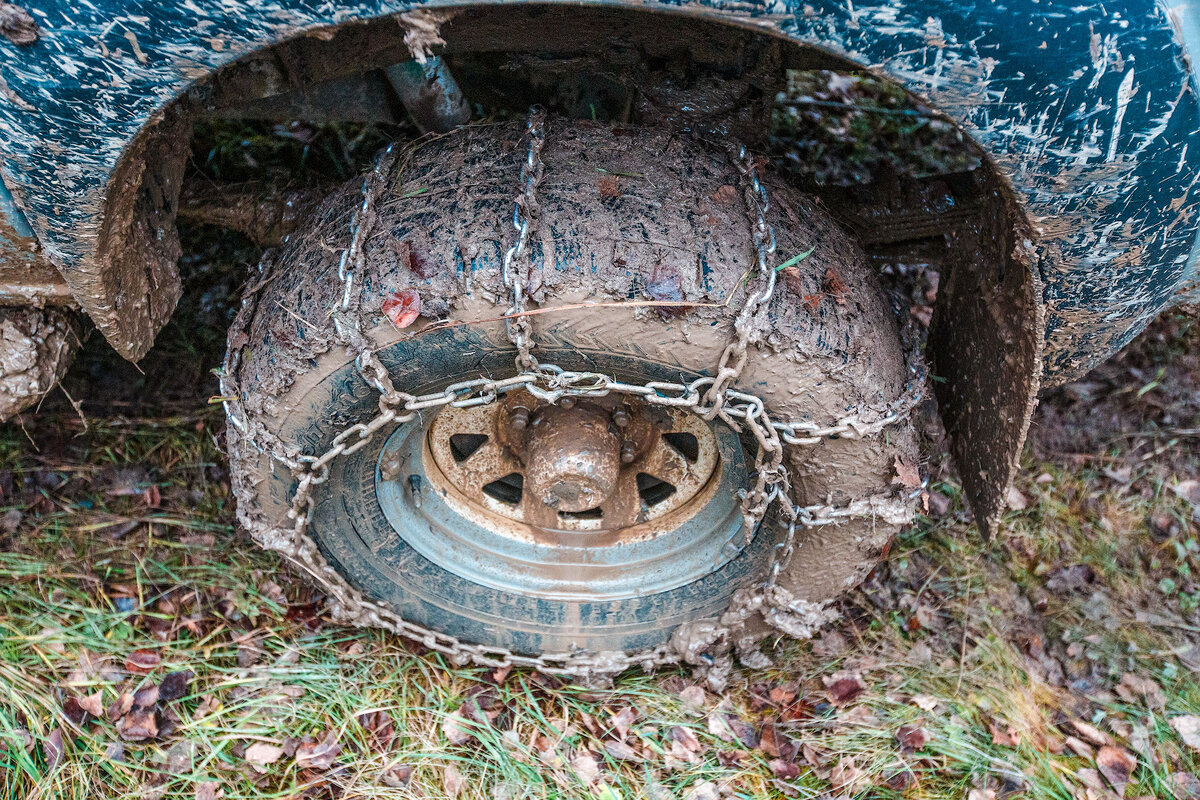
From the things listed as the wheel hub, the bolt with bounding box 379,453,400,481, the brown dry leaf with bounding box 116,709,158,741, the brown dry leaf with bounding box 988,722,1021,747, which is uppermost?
the bolt with bounding box 379,453,400,481

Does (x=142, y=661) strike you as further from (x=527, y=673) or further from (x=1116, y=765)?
(x=1116, y=765)

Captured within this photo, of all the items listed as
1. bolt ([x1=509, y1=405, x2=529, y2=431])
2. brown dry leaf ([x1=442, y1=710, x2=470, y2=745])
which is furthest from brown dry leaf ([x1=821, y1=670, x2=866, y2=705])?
bolt ([x1=509, y1=405, x2=529, y2=431])

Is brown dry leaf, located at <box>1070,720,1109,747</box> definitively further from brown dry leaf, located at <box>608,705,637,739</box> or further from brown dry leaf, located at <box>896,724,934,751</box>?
brown dry leaf, located at <box>608,705,637,739</box>

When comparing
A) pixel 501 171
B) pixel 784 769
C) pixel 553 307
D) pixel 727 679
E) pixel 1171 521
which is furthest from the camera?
pixel 1171 521

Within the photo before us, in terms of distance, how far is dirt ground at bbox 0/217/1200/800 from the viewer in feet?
7.70

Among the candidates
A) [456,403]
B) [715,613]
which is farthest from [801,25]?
[715,613]

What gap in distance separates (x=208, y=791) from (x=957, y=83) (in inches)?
90.3

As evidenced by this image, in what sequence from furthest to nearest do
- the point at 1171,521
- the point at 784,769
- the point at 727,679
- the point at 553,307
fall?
1. the point at 1171,521
2. the point at 727,679
3. the point at 784,769
4. the point at 553,307

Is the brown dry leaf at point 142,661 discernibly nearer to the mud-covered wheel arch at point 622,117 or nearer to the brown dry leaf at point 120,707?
the brown dry leaf at point 120,707

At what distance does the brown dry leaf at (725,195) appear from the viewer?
6.09 feet

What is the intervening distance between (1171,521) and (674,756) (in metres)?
1.90

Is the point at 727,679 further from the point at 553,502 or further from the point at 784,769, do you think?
the point at 553,502

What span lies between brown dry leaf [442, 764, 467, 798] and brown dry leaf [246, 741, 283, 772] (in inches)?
17.1

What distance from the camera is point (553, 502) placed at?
2.22 metres
